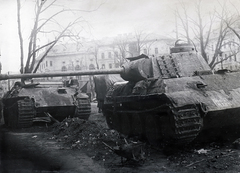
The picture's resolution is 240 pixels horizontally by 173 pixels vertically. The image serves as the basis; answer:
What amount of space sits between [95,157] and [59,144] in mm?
2331

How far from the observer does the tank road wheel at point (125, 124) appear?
900 cm

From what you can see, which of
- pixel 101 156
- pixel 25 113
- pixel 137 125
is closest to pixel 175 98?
pixel 101 156

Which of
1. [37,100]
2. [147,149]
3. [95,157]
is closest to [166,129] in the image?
[147,149]

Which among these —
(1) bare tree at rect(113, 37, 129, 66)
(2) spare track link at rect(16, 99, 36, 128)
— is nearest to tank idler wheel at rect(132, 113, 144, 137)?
(2) spare track link at rect(16, 99, 36, 128)

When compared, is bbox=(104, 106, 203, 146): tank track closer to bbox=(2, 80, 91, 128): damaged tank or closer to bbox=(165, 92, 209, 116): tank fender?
bbox=(165, 92, 209, 116): tank fender

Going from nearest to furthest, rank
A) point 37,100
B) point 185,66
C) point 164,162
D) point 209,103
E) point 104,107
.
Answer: point 164,162
point 209,103
point 185,66
point 104,107
point 37,100

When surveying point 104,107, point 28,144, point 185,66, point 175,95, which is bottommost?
point 28,144

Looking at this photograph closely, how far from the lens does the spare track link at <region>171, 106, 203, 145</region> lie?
19.6 ft

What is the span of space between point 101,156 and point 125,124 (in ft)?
8.77

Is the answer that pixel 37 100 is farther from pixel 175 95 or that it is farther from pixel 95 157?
pixel 175 95

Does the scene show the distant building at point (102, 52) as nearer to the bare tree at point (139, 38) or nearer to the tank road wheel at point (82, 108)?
the bare tree at point (139, 38)

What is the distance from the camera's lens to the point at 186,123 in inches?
238

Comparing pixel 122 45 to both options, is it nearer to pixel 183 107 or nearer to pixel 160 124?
pixel 160 124

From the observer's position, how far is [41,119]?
1190 cm
